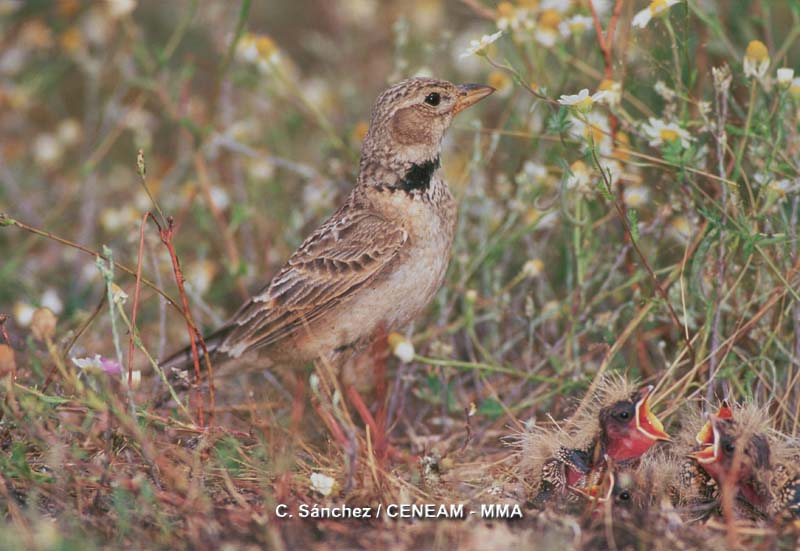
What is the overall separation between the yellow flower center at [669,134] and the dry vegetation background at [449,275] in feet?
0.23

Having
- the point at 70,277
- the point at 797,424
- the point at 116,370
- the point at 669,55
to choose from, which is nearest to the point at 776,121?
the point at 669,55

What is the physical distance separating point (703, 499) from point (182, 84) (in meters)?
4.28

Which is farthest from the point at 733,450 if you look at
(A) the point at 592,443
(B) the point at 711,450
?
(A) the point at 592,443

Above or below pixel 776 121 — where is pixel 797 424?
below

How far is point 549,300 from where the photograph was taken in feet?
19.1

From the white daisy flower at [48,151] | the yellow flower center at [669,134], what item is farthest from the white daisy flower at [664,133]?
the white daisy flower at [48,151]

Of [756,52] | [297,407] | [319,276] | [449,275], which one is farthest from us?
[449,275]

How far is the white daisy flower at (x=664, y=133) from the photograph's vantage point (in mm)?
4488

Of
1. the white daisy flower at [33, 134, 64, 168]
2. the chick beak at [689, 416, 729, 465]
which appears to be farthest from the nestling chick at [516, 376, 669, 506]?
the white daisy flower at [33, 134, 64, 168]

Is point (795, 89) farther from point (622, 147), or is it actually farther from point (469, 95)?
point (469, 95)

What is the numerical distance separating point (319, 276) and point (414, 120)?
3.05 ft

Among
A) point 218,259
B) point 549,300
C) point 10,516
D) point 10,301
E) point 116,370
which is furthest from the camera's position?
point 218,259

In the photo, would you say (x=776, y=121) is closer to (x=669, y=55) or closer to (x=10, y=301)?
(x=669, y=55)

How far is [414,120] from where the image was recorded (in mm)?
5117
